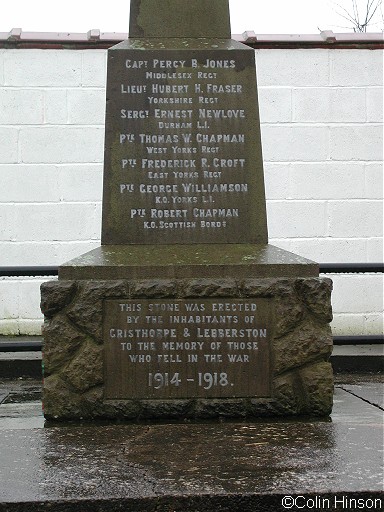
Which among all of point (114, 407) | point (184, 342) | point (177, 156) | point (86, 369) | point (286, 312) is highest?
point (177, 156)

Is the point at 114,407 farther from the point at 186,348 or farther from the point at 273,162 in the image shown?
the point at 273,162

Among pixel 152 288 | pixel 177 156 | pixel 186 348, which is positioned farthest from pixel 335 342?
pixel 152 288

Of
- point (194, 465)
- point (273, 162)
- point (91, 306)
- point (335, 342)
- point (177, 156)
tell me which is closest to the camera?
point (194, 465)

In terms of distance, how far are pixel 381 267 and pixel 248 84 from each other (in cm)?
237

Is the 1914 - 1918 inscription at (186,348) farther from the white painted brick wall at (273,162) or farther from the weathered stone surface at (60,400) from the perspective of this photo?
the white painted brick wall at (273,162)

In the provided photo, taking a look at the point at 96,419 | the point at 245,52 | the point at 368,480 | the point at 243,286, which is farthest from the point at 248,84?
the point at 368,480

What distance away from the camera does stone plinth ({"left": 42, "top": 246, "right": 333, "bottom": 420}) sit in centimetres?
453

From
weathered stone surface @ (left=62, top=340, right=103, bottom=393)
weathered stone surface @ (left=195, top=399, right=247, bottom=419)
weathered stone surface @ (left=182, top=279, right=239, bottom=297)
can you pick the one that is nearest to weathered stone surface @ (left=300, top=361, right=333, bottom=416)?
weathered stone surface @ (left=195, top=399, right=247, bottom=419)

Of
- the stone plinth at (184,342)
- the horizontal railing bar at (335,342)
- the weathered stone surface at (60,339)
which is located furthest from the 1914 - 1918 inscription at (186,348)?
the horizontal railing bar at (335,342)

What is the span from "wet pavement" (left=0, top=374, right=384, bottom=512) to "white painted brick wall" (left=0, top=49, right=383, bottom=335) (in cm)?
354

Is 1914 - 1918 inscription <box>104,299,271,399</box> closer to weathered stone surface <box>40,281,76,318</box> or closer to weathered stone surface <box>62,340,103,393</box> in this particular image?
weathered stone surface <box>62,340,103,393</box>

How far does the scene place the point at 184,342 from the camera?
457 centimetres

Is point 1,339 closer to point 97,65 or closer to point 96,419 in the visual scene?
point 97,65

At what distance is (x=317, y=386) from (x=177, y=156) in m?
1.45
